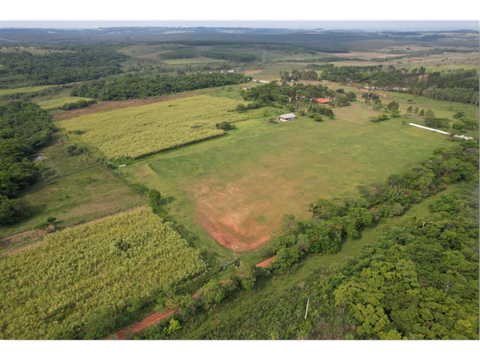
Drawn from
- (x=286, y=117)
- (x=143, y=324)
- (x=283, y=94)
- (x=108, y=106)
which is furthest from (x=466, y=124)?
(x=108, y=106)

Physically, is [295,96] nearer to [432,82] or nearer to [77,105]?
[432,82]

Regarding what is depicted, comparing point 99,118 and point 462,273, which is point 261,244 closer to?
point 462,273

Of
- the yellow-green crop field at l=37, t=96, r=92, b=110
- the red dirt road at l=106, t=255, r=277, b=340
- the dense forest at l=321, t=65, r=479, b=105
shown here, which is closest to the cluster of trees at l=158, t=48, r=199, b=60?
the yellow-green crop field at l=37, t=96, r=92, b=110

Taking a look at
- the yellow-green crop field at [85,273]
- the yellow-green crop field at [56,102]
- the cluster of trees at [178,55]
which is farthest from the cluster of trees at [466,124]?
the cluster of trees at [178,55]

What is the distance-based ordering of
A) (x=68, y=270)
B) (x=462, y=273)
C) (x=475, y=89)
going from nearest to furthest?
1. (x=462, y=273)
2. (x=68, y=270)
3. (x=475, y=89)

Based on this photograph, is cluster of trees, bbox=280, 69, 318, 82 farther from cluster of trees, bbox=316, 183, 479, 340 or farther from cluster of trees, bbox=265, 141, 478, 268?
cluster of trees, bbox=316, 183, 479, 340

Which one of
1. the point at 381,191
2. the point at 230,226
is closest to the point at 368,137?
the point at 381,191
